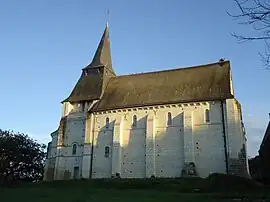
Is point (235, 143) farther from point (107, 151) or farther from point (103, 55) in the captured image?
point (103, 55)

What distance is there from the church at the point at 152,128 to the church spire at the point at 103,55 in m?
1.53

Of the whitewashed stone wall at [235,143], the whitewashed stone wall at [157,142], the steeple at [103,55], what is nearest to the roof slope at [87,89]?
the steeple at [103,55]

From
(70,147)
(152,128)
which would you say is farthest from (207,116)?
(70,147)

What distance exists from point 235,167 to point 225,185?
7370mm

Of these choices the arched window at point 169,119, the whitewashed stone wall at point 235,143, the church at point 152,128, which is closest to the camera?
the whitewashed stone wall at point 235,143

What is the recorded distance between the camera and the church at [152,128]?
36875 mm

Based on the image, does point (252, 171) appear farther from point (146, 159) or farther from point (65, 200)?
point (65, 200)

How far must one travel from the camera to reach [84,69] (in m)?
49.1

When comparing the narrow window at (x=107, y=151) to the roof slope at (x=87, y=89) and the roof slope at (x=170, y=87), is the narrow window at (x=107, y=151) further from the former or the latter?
the roof slope at (x=87, y=89)

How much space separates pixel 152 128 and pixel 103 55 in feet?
54.4

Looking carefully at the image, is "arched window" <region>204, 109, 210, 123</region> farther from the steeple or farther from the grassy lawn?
the steeple

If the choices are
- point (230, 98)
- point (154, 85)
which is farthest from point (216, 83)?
point (154, 85)

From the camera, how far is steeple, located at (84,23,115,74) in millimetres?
49125

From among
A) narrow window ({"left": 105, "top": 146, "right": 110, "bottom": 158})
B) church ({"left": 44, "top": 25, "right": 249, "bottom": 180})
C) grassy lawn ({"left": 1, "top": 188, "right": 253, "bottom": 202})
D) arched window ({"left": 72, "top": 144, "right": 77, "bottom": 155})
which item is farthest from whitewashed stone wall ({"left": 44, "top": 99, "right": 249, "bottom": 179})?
grassy lawn ({"left": 1, "top": 188, "right": 253, "bottom": 202})
